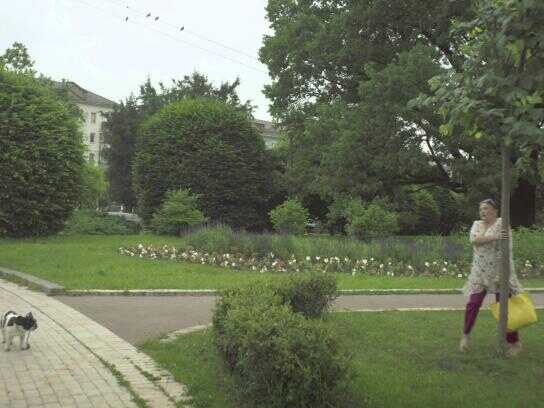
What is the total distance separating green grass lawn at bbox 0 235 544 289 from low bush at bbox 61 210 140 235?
26.9ft

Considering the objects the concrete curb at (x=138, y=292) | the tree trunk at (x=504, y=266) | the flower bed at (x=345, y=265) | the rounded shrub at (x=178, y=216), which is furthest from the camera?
the rounded shrub at (x=178, y=216)

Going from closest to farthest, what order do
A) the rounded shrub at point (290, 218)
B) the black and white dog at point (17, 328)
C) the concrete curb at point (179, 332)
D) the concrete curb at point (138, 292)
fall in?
the black and white dog at point (17, 328), the concrete curb at point (179, 332), the concrete curb at point (138, 292), the rounded shrub at point (290, 218)

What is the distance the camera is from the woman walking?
24.3 ft

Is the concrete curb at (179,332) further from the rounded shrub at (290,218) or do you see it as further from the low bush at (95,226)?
the low bush at (95,226)

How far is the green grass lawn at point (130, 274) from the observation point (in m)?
13.2

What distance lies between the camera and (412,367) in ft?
21.5

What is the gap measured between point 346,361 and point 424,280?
1074cm

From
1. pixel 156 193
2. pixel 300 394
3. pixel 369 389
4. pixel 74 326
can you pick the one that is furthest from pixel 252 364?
pixel 156 193

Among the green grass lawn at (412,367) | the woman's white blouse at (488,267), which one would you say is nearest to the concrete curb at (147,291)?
the green grass lawn at (412,367)

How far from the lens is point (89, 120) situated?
104 metres

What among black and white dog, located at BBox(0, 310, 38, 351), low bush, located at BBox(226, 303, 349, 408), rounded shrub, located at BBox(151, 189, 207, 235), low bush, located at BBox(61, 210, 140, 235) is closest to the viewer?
low bush, located at BBox(226, 303, 349, 408)

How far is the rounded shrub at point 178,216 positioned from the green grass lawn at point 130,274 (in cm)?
521

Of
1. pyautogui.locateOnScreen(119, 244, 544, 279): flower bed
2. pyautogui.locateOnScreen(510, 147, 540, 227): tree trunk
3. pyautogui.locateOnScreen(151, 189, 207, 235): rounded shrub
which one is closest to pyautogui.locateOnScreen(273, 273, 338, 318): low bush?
pyautogui.locateOnScreen(119, 244, 544, 279): flower bed

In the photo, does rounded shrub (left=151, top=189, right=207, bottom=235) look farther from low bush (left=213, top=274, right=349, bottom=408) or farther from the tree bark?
low bush (left=213, top=274, right=349, bottom=408)
